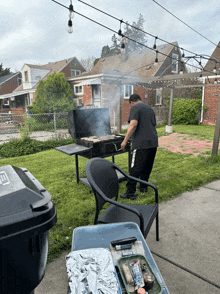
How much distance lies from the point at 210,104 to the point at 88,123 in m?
13.1

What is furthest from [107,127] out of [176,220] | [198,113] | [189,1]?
[198,113]

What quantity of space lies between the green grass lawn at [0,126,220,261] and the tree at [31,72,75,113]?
27.3ft

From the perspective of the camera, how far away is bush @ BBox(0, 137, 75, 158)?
24.0ft

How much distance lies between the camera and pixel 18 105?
2669cm

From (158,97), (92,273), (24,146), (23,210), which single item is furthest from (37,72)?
(92,273)

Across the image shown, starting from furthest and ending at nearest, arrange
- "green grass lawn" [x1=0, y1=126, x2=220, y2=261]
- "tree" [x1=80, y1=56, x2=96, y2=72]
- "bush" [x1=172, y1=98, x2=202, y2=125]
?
"tree" [x1=80, y1=56, x2=96, y2=72] < "bush" [x1=172, y1=98, x2=202, y2=125] < "green grass lawn" [x1=0, y1=126, x2=220, y2=261]

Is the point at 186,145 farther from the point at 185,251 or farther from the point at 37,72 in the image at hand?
the point at 37,72

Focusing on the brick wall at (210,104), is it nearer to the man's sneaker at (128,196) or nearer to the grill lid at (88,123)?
the grill lid at (88,123)

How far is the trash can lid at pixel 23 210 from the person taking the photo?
116cm

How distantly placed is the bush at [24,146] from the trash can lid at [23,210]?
6.47 meters

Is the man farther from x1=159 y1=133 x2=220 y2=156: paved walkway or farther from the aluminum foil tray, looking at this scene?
x1=159 y1=133 x2=220 y2=156: paved walkway

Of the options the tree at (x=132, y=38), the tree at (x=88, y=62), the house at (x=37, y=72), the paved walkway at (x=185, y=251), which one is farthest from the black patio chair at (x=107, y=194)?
the tree at (x=88, y=62)

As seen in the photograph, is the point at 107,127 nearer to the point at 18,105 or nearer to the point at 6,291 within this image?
the point at 6,291

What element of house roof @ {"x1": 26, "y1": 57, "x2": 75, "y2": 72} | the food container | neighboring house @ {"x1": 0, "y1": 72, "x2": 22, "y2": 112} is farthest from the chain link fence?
neighboring house @ {"x1": 0, "y1": 72, "x2": 22, "y2": 112}
